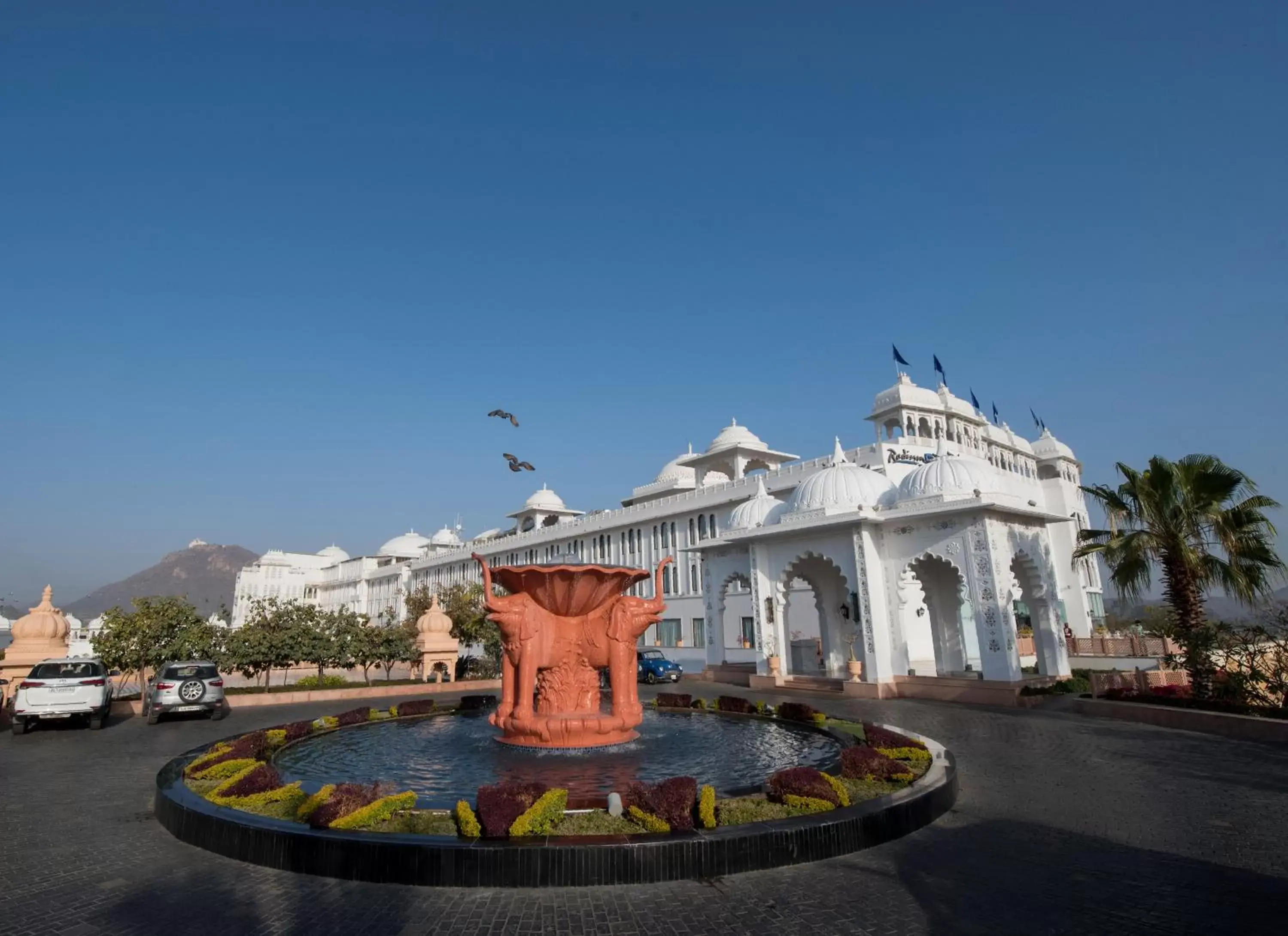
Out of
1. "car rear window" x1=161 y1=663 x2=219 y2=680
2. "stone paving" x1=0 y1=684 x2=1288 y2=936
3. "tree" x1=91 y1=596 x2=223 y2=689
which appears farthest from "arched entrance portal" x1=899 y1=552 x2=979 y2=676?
"tree" x1=91 y1=596 x2=223 y2=689

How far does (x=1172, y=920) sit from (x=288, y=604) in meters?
24.8

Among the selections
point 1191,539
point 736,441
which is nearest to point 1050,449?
point 736,441

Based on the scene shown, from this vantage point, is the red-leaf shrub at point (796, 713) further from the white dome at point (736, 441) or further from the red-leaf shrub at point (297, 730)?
the white dome at point (736, 441)

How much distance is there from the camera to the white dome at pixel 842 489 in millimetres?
23516

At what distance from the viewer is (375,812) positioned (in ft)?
22.0

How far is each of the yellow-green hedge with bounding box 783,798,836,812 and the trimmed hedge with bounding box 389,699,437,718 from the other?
11.0 m

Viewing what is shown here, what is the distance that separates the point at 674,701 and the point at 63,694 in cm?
1352

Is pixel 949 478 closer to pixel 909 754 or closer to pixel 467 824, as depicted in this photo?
pixel 909 754

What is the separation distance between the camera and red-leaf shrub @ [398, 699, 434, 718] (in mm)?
15852

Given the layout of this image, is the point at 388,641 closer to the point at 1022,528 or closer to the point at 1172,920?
the point at 1022,528

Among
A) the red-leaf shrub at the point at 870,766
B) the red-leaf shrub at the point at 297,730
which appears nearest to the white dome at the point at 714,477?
the red-leaf shrub at the point at 297,730

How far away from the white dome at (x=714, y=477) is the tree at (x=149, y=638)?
3322cm

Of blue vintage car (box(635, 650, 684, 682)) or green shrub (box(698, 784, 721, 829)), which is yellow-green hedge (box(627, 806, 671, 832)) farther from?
blue vintage car (box(635, 650, 684, 682))

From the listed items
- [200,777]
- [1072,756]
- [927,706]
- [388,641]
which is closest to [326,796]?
[200,777]
